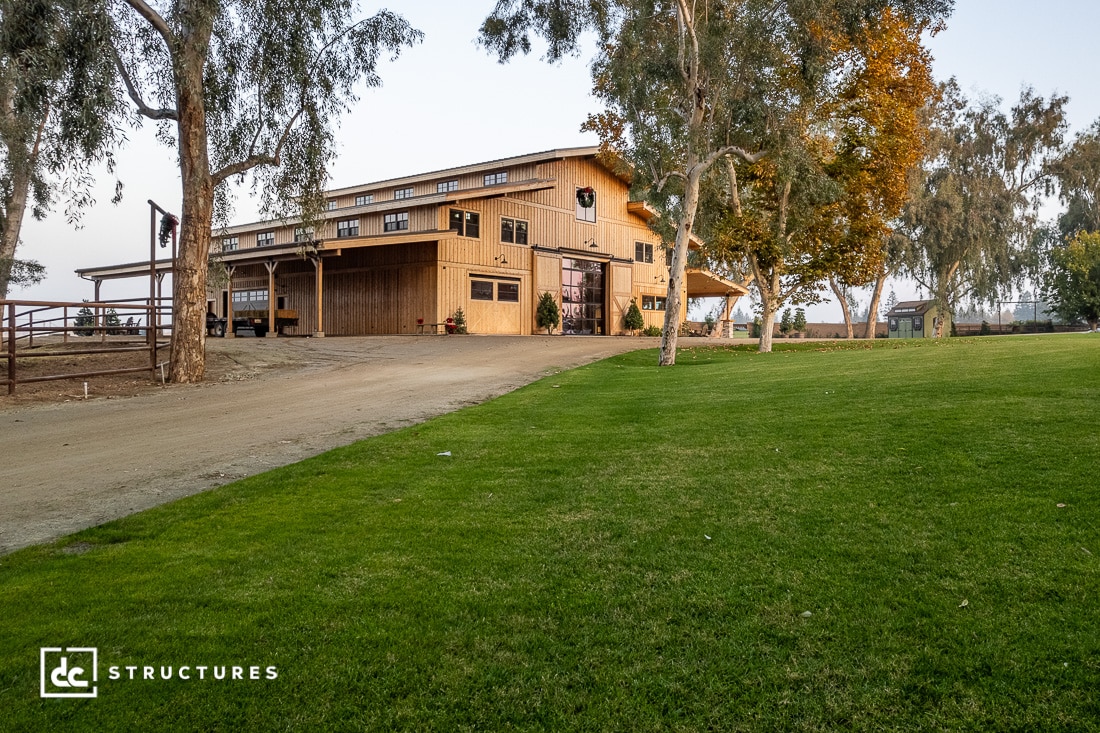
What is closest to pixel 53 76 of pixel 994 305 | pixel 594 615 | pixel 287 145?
pixel 287 145

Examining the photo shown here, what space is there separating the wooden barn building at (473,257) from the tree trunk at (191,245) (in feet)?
34.8

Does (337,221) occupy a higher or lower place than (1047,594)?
higher

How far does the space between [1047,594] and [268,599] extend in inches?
151

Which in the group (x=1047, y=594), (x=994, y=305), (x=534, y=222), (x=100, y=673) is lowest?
(x=100, y=673)

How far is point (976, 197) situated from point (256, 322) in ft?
133

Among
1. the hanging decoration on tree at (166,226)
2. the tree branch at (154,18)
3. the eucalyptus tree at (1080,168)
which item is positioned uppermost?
the eucalyptus tree at (1080,168)

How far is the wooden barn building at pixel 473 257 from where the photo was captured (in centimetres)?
3028

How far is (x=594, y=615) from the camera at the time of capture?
10.8 feet

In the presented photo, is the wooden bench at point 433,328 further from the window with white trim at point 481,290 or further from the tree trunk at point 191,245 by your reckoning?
the tree trunk at point 191,245

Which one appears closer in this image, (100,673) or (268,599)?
(100,673)

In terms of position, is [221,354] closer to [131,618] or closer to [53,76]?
[53,76]

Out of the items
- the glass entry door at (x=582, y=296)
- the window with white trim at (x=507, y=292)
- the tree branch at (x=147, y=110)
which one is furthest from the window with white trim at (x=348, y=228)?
the tree branch at (x=147, y=110)

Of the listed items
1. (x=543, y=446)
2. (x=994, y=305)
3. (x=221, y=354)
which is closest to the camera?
(x=543, y=446)

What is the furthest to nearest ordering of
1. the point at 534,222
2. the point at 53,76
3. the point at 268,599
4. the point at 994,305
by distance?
the point at 994,305, the point at 534,222, the point at 53,76, the point at 268,599
